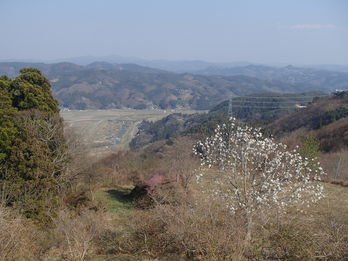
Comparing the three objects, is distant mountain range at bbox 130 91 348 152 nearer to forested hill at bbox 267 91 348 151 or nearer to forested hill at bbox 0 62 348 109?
forested hill at bbox 267 91 348 151

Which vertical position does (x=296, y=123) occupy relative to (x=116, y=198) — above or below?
below

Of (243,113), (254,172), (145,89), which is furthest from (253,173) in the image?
(145,89)

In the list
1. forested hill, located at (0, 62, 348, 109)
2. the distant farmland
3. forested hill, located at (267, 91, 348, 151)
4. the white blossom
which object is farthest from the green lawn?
forested hill, located at (0, 62, 348, 109)

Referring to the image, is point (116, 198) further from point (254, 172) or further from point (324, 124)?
point (324, 124)

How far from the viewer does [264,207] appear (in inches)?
321

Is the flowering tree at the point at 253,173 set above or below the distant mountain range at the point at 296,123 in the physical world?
above

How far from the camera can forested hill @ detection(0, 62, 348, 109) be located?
138000 mm

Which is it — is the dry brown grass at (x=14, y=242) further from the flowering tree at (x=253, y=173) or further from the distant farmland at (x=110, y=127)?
the distant farmland at (x=110, y=127)

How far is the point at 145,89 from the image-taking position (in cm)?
15762

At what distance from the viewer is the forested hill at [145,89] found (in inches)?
5433

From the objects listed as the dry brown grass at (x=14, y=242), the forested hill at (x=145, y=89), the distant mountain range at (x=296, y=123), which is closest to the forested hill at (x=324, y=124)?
the distant mountain range at (x=296, y=123)

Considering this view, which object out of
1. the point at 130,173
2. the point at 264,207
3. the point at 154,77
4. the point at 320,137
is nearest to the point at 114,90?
the point at 154,77

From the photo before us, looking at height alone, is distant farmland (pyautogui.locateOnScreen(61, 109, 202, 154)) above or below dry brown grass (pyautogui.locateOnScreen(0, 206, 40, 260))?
below

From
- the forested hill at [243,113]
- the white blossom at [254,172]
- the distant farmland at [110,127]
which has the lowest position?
the distant farmland at [110,127]
